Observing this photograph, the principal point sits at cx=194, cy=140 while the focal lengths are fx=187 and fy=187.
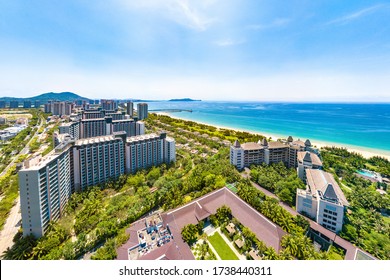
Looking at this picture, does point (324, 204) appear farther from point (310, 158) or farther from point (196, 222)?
point (196, 222)

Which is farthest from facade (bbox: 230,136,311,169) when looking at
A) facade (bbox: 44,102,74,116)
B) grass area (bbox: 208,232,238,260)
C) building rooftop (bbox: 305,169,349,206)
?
facade (bbox: 44,102,74,116)

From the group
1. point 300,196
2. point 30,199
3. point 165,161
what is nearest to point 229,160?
point 165,161

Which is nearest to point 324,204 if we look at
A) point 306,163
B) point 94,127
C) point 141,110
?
point 306,163

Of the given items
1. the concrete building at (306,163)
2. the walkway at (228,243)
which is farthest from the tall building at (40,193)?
the concrete building at (306,163)

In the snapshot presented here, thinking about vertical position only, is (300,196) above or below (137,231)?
above
